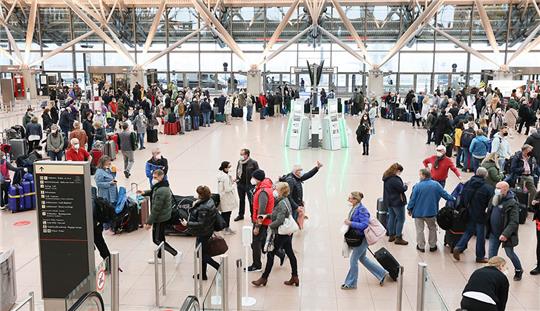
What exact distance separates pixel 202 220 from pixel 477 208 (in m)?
4.06

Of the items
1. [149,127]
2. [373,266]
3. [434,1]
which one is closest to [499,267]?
[373,266]

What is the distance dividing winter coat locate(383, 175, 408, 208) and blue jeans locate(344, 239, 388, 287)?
1592 millimetres

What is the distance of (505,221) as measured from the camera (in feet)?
24.2

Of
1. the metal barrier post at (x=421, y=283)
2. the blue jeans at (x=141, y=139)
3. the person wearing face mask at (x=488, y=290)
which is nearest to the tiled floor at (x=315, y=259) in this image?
the metal barrier post at (x=421, y=283)

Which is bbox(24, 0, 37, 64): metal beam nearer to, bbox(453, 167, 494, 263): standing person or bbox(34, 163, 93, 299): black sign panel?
bbox(34, 163, 93, 299): black sign panel

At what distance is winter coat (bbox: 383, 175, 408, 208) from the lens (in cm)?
862

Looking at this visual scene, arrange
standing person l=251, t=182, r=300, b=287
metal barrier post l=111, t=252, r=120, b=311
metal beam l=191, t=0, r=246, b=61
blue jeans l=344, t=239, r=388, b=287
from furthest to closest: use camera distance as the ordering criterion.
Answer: metal beam l=191, t=0, r=246, b=61 → blue jeans l=344, t=239, r=388, b=287 → standing person l=251, t=182, r=300, b=287 → metal barrier post l=111, t=252, r=120, b=311

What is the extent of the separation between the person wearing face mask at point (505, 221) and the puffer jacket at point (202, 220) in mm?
3850

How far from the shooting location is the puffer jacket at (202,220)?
276 inches

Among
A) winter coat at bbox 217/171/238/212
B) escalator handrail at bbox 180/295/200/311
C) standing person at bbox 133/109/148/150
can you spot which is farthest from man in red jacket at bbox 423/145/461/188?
standing person at bbox 133/109/148/150

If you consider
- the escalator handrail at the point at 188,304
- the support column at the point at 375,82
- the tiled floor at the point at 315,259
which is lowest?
the tiled floor at the point at 315,259

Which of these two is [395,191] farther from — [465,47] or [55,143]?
[465,47]

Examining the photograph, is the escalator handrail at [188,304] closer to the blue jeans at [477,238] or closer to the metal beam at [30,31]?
the blue jeans at [477,238]

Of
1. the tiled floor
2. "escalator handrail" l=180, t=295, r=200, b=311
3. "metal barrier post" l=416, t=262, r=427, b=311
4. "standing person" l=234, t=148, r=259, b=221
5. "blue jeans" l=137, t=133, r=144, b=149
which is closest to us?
"escalator handrail" l=180, t=295, r=200, b=311
